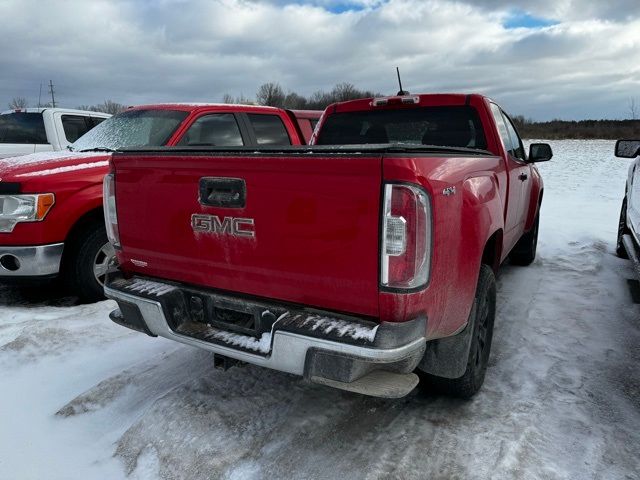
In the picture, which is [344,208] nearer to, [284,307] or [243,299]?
[284,307]

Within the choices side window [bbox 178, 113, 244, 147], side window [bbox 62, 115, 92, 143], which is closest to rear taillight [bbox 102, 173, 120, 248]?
side window [bbox 178, 113, 244, 147]

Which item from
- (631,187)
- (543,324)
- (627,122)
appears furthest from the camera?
(627,122)

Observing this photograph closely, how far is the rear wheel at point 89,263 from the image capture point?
4453 millimetres

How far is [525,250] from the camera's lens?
5676 millimetres

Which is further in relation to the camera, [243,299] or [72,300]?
[72,300]

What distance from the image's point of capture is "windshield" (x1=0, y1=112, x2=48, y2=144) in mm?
7316

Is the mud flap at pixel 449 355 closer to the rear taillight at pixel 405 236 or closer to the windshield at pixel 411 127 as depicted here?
the rear taillight at pixel 405 236

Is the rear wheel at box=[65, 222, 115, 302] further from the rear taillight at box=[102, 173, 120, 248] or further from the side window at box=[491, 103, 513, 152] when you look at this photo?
the side window at box=[491, 103, 513, 152]

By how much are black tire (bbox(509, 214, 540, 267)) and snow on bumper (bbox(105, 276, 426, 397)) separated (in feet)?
12.9

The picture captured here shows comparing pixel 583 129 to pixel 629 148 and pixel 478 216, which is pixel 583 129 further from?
pixel 478 216

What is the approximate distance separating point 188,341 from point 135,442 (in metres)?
0.61

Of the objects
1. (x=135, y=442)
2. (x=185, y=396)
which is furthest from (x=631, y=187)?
(x=135, y=442)

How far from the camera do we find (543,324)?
4.00m

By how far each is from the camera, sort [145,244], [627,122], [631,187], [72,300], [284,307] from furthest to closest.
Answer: [627,122] → [631,187] → [72,300] → [145,244] → [284,307]
